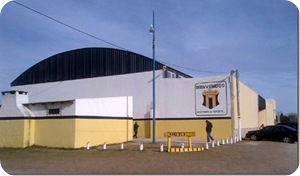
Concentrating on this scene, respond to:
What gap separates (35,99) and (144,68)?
561 inches

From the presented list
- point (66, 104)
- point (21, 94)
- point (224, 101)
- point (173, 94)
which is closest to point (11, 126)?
point (21, 94)

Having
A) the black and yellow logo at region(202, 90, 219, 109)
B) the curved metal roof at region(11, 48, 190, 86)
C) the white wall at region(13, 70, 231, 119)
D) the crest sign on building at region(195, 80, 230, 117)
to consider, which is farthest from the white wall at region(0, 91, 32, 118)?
the black and yellow logo at region(202, 90, 219, 109)

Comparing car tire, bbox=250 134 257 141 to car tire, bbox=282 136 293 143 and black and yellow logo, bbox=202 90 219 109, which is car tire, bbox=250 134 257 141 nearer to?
car tire, bbox=282 136 293 143

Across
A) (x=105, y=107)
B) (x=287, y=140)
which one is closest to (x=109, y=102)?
(x=105, y=107)

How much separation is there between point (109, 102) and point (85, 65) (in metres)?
11.9

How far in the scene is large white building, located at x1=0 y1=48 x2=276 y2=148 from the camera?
1953 cm

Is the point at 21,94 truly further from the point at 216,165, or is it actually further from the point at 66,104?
the point at 216,165

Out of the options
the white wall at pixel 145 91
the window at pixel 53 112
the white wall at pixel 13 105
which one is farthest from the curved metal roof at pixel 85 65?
the white wall at pixel 13 105

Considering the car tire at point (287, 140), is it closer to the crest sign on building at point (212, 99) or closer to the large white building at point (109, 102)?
the large white building at point (109, 102)

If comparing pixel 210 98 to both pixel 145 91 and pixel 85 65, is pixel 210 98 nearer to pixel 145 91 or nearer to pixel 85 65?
pixel 145 91

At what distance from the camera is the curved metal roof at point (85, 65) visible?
97.7 feet

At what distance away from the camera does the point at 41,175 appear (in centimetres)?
1000

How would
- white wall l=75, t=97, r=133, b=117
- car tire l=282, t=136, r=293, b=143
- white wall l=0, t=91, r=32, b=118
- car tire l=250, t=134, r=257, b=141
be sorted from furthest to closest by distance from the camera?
car tire l=250, t=134, r=257, b=141 → car tire l=282, t=136, r=293, b=143 → white wall l=0, t=91, r=32, b=118 → white wall l=75, t=97, r=133, b=117

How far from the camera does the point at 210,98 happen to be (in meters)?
25.5
